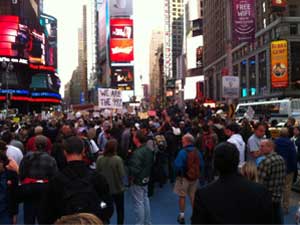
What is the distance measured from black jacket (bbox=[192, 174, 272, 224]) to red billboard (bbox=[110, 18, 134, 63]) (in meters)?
125

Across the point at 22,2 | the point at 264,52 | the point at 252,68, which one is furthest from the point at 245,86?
the point at 22,2

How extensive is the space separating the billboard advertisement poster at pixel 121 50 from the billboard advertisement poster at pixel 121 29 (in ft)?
4.50

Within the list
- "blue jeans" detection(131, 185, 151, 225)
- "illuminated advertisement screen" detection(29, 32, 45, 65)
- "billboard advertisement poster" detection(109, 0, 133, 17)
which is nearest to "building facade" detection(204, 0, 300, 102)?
"illuminated advertisement screen" detection(29, 32, 45, 65)

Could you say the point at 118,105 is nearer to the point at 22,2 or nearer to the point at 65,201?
the point at 65,201

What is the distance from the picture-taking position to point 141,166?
785 cm

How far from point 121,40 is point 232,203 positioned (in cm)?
12675

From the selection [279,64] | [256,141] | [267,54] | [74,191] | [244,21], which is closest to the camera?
[74,191]

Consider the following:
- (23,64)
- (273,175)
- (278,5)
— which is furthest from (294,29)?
(273,175)

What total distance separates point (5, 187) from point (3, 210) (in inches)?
11.2

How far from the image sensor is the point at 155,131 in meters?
14.9

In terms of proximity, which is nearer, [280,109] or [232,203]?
[232,203]

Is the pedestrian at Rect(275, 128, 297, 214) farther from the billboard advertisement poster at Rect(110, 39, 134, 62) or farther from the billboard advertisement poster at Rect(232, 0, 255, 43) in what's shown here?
the billboard advertisement poster at Rect(110, 39, 134, 62)

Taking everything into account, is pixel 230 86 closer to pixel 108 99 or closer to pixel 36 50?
pixel 108 99

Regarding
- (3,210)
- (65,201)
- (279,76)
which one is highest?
(279,76)
